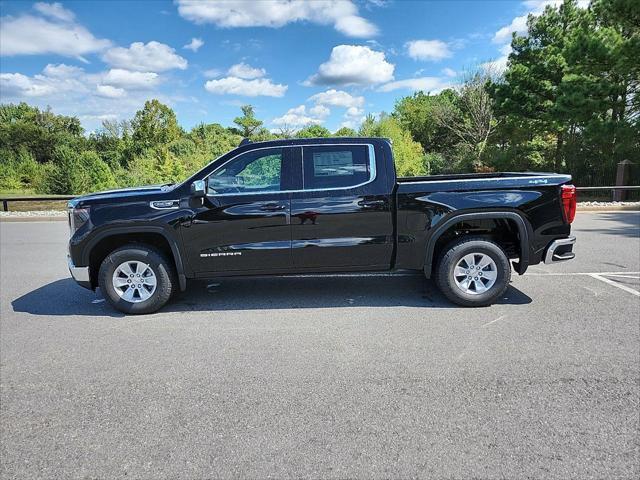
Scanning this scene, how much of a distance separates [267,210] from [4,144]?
62.2m

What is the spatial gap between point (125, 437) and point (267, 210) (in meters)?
2.71

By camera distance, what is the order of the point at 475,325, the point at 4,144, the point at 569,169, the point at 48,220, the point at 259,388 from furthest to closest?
1. the point at 4,144
2. the point at 569,169
3. the point at 48,220
4. the point at 475,325
5. the point at 259,388

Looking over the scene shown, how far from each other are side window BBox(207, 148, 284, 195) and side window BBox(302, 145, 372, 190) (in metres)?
0.34

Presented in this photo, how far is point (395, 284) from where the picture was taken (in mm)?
6000

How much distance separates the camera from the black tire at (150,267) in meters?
4.87

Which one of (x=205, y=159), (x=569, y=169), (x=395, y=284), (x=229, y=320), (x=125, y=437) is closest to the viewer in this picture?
(x=125, y=437)

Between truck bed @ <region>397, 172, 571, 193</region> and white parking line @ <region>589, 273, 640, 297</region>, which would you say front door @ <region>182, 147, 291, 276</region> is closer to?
truck bed @ <region>397, 172, 571, 193</region>

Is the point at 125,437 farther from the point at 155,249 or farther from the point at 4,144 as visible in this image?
the point at 4,144

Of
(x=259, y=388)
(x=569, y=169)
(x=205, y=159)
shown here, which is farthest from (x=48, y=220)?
(x=569, y=169)

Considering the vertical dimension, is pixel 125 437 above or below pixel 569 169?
below

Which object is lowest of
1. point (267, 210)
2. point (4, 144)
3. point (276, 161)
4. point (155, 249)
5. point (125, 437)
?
point (125, 437)

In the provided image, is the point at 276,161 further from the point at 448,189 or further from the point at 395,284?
the point at 395,284

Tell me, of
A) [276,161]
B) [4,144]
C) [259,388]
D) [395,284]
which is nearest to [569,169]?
[395,284]

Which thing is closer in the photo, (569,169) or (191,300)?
(191,300)
